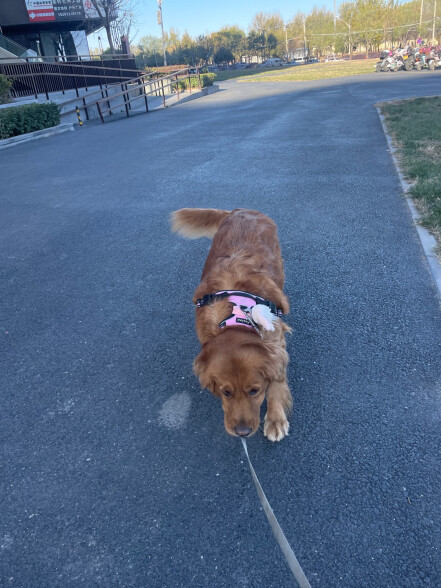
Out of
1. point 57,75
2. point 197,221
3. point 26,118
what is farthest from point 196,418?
point 57,75

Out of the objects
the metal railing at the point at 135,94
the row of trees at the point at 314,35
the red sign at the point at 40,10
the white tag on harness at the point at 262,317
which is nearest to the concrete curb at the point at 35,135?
the metal railing at the point at 135,94

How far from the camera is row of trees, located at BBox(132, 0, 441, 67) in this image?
62875 millimetres

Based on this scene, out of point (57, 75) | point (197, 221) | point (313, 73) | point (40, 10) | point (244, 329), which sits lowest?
point (244, 329)

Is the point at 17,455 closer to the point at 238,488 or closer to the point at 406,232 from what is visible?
the point at 238,488

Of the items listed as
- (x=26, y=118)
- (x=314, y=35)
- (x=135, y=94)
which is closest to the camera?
(x=26, y=118)

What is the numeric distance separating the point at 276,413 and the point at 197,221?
6.84ft

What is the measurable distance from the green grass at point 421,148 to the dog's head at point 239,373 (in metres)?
3.11

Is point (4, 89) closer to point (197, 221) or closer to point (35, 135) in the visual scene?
point (35, 135)

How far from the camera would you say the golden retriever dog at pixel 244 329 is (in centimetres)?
221

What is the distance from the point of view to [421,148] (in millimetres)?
8078

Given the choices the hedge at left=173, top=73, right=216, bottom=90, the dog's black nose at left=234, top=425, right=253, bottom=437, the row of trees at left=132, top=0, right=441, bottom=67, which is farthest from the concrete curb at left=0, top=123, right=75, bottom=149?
the row of trees at left=132, top=0, right=441, bottom=67

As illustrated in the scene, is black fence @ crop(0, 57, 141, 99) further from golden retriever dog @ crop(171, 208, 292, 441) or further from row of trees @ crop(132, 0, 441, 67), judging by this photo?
row of trees @ crop(132, 0, 441, 67)

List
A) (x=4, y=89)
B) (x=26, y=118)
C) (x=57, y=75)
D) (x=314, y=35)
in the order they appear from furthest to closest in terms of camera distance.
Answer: (x=314, y=35), (x=57, y=75), (x=4, y=89), (x=26, y=118)

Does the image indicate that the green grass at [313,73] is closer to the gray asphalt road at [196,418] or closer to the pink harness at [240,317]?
the gray asphalt road at [196,418]
